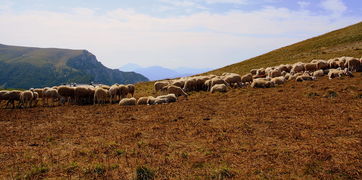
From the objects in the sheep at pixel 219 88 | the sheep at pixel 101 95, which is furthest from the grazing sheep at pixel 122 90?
the sheep at pixel 219 88

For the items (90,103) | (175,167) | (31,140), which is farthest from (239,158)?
(90,103)

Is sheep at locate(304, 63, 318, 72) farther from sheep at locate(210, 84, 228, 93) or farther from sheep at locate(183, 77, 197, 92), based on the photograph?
sheep at locate(183, 77, 197, 92)

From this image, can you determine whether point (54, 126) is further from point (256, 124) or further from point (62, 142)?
point (256, 124)

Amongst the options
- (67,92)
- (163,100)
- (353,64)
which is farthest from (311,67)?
(67,92)

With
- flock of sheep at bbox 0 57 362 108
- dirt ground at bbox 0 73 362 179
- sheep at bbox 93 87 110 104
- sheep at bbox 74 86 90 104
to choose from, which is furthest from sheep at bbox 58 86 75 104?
dirt ground at bbox 0 73 362 179

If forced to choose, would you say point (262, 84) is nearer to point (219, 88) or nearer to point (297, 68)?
point (219, 88)

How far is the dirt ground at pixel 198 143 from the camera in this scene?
8.52 metres

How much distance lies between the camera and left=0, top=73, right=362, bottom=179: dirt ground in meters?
8.52

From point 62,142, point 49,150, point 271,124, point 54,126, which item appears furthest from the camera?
point 54,126

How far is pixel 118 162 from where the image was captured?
9523mm

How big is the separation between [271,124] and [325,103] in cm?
624

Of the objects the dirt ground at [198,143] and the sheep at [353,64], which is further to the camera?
the sheep at [353,64]

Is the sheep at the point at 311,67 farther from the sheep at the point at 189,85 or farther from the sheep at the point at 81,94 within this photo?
the sheep at the point at 81,94

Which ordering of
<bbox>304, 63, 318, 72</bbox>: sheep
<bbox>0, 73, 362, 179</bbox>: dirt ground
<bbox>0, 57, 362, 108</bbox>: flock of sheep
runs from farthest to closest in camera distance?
1. <bbox>304, 63, 318, 72</bbox>: sheep
2. <bbox>0, 57, 362, 108</bbox>: flock of sheep
3. <bbox>0, 73, 362, 179</bbox>: dirt ground
